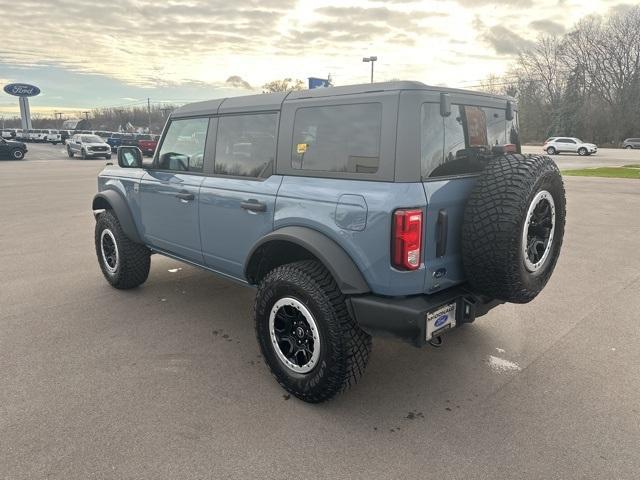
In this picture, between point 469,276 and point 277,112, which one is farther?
point 277,112

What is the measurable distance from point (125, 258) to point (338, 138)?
3034 mm

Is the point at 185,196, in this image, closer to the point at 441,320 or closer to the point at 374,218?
the point at 374,218

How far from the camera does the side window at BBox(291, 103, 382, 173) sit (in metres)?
2.78

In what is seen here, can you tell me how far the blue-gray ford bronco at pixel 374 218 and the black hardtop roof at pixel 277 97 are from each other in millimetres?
14

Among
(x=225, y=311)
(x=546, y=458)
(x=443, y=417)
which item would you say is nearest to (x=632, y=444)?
(x=546, y=458)

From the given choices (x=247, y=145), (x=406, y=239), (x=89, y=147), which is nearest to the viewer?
(x=406, y=239)

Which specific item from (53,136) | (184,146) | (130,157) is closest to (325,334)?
(184,146)

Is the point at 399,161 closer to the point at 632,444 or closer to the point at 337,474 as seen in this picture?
the point at 337,474

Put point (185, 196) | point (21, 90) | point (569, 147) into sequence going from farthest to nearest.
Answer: point (21, 90) → point (569, 147) → point (185, 196)

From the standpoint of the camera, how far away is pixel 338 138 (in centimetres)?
296

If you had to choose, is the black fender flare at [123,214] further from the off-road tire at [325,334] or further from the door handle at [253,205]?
the off-road tire at [325,334]

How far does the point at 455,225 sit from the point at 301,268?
0.98m

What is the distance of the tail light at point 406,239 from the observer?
2.56m

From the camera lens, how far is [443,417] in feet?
9.53
